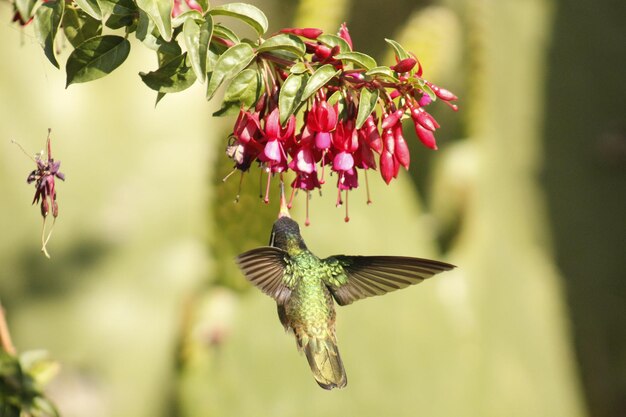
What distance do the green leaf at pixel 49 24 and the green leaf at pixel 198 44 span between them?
12 centimetres

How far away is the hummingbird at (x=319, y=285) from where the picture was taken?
1.21 meters

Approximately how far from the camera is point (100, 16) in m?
0.94

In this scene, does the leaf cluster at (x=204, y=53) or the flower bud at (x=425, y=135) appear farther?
the flower bud at (x=425, y=135)

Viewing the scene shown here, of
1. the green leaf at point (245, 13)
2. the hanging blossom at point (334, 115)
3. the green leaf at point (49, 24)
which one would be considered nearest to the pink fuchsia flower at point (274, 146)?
the hanging blossom at point (334, 115)

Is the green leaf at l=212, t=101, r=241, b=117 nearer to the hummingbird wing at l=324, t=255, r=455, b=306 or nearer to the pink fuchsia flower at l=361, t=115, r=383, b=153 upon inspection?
the pink fuchsia flower at l=361, t=115, r=383, b=153

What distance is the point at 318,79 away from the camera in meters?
0.92

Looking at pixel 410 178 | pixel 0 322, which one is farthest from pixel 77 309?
pixel 0 322

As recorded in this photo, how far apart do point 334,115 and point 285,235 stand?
266 millimetres

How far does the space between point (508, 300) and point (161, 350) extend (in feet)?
4.42

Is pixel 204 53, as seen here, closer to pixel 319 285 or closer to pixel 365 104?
pixel 365 104

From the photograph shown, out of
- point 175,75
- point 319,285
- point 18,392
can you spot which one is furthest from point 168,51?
point 18,392

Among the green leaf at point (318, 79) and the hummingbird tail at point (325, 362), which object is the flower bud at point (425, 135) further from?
the hummingbird tail at point (325, 362)

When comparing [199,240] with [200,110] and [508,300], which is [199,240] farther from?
[508,300]

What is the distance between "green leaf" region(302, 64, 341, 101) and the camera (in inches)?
35.9
